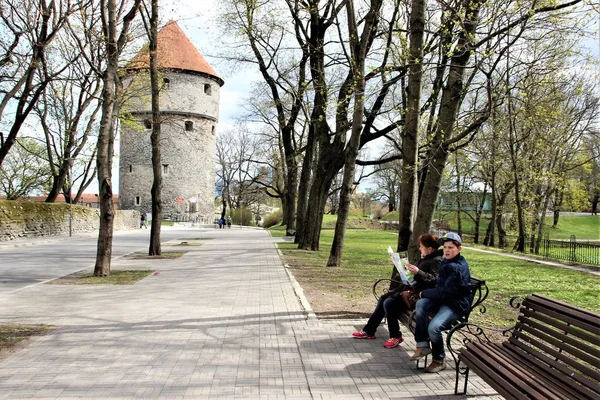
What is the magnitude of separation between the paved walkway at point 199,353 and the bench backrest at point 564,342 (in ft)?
2.35

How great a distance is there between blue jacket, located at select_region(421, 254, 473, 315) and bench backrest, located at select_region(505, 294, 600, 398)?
58 cm

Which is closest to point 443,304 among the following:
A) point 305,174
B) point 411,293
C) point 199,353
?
point 411,293

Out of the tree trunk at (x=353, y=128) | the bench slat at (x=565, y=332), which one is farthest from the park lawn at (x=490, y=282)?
the bench slat at (x=565, y=332)

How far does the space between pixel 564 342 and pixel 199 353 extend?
385 cm

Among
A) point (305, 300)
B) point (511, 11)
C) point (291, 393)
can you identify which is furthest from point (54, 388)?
point (511, 11)

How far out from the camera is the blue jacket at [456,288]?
17.0 ft

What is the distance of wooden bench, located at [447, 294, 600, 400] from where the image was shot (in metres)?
3.57

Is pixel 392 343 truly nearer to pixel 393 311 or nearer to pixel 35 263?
pixel 393 311

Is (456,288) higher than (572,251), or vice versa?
(456,288)

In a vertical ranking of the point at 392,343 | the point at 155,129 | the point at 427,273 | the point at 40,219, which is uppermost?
the point at 155,129

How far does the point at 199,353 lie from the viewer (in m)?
5.93

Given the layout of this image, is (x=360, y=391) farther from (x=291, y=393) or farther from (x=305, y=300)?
(x=305, y=300)

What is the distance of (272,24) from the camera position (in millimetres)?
22047

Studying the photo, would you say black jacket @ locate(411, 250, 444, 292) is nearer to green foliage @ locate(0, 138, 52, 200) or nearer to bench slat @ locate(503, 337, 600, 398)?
bench slat @ locate(503, 337, 600, 398)
